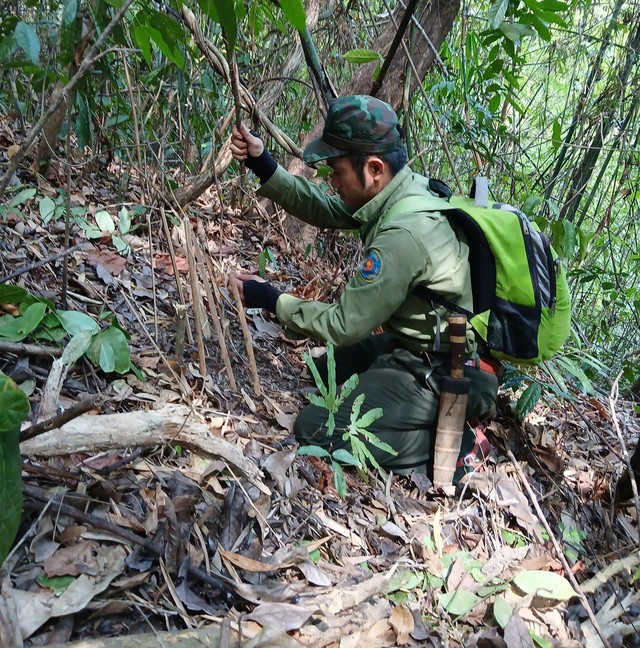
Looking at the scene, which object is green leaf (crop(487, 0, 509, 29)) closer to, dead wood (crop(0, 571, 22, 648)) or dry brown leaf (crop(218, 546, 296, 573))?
dry brown leaf (crop(218, 546, 296, 573))

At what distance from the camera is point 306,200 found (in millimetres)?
3088

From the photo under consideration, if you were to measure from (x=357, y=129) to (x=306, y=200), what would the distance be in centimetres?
64

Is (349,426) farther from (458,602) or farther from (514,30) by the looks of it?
(514,30)

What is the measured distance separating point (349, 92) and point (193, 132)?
3.59 feet

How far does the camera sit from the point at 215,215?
374cm

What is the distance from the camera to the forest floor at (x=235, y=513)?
4.88 ft

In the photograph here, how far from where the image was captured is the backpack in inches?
101

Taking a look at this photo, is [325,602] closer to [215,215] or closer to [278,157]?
[215,215]

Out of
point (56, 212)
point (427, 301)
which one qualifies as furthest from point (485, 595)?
point (56, 212)

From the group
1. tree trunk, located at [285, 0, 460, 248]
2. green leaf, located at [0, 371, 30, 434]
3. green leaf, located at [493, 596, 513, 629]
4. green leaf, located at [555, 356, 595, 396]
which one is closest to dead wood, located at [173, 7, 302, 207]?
tree trunk, located at [285, 0, 460, 248]

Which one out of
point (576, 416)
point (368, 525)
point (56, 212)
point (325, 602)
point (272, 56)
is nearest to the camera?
point (325, 602)

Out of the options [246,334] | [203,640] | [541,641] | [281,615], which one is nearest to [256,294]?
[246,334]

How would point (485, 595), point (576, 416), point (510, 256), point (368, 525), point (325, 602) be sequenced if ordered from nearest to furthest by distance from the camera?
point (325, 602) → point (485, 595) → point (368, 525) → point (510, 256) → point (576, 416)

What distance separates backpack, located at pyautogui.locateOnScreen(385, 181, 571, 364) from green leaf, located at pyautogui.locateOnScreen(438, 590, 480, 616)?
112 centimetres
